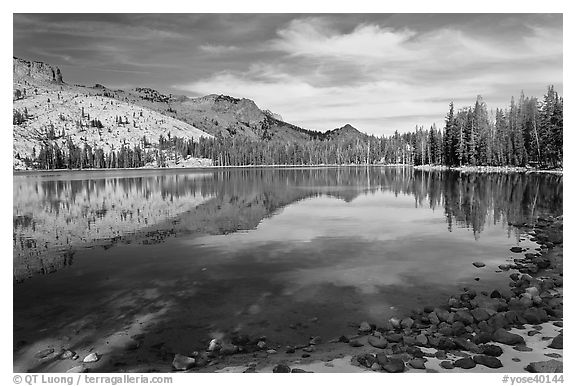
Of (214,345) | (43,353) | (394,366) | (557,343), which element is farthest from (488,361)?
(43,353)

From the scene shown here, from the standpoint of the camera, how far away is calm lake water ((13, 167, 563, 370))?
1191 cm

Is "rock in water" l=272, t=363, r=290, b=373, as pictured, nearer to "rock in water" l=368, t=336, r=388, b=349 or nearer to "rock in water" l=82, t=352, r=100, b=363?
"rock in water" l=368, t=336, r=388, b=349

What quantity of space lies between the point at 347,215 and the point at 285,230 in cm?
811

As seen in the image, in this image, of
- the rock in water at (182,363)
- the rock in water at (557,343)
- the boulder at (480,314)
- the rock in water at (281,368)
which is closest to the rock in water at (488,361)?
the rock in water at (557,343)

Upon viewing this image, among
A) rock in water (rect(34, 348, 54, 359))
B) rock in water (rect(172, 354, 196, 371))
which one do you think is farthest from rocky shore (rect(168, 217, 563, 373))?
rock in water (rect(34, 348, 54, 359))

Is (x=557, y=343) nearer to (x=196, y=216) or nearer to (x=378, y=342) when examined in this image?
(x=378, y=342)

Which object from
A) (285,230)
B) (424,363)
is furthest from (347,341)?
(285,230)

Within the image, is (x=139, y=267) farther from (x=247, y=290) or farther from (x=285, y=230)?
(x=285, y=230)

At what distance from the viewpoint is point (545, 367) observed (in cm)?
802

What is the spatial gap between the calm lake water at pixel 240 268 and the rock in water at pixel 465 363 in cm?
342

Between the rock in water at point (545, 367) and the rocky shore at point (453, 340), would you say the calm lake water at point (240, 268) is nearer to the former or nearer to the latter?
the rocky shore at point (453, 340)

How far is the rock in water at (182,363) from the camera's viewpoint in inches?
364

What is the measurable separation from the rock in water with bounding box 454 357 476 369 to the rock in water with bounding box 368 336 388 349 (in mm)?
A: 1846

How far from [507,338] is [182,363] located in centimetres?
776
